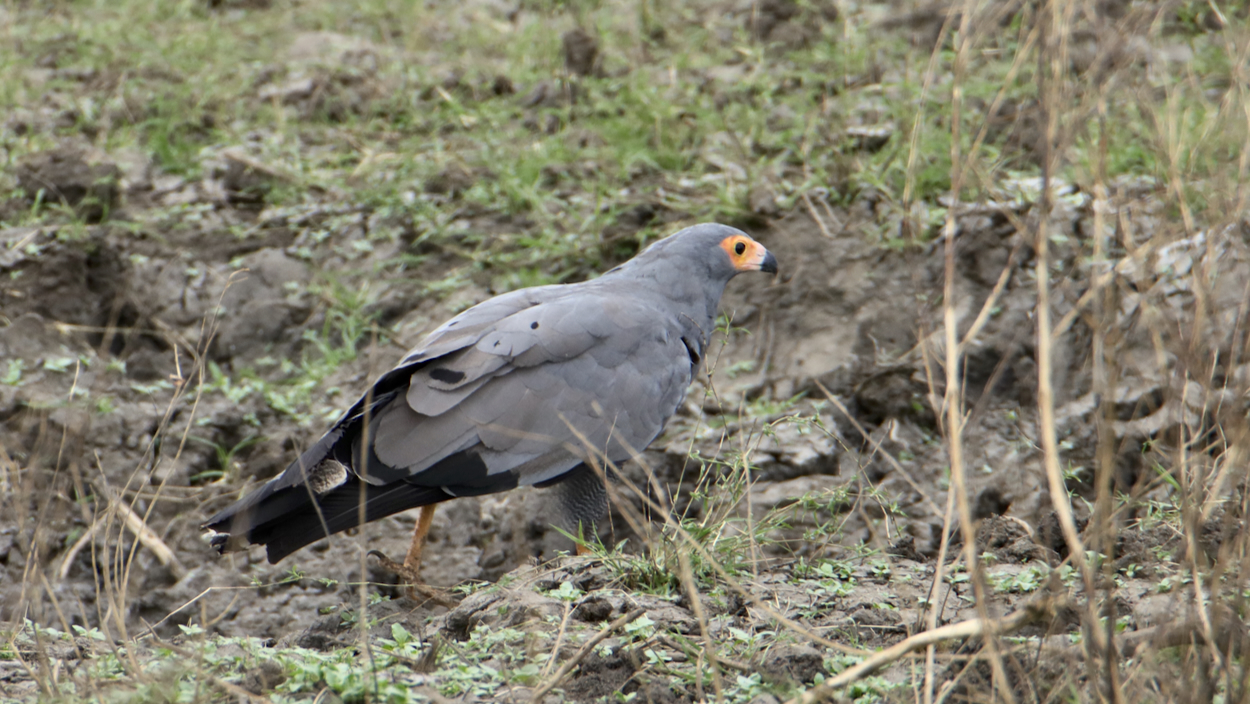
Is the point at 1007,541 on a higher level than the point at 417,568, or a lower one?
higher

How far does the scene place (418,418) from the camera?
3584 millimetres

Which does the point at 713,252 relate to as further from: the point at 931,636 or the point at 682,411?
the point at 931,636

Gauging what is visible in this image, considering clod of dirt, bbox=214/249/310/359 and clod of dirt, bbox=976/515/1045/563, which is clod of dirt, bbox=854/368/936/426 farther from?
clod of dirt, bbox=214/249/310/359

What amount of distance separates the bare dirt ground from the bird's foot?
0.07 m

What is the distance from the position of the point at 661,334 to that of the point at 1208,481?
1838mm

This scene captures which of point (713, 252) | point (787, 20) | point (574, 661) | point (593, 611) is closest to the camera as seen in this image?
point (574, 661)

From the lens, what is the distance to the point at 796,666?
2488 millimetres

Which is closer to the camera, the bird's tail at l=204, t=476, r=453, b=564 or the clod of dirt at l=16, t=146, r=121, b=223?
the bird's tail at l=204, t=476, r=453, b=564

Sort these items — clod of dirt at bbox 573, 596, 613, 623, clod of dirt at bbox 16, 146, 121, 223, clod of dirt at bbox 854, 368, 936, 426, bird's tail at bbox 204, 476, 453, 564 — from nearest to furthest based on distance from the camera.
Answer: clod of dirt at bbox 573, 596, 613, 623 < bird's tail at bbox 204, 476, 453, 564 < clod of dirt at bbox 854, 368, 936, 426 < clod of dirt at bbox 16, 146, 121, 223

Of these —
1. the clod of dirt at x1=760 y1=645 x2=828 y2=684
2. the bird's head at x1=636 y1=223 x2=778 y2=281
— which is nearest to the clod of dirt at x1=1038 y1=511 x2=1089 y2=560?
the clod of dirt at x1=760 y1=645 x2=828 y2=684

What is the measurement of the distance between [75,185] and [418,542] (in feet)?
11.2

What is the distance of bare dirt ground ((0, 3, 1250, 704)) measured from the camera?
7.59ft

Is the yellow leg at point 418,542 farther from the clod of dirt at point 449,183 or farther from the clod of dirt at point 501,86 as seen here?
the clod of dirt at point 501,86

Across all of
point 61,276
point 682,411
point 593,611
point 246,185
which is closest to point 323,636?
point 593,611
